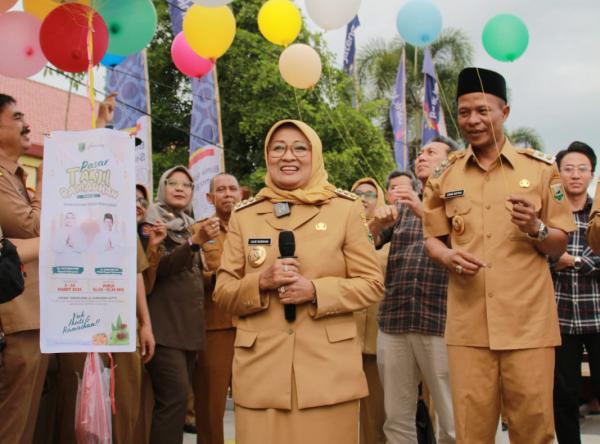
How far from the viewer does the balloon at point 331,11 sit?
7.13m

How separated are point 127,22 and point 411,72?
100ft

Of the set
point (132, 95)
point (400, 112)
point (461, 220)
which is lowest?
point (461, 220)

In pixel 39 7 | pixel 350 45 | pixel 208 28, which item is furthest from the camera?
pixel 350 45

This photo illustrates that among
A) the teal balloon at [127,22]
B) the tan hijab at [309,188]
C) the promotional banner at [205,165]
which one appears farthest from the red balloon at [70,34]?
the promotional banner at [205,165]

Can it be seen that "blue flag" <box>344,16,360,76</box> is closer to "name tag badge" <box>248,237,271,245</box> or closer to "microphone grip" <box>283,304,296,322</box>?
"name tag badge" <box>248,237,271,245</box>

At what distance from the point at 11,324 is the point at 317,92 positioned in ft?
57.1

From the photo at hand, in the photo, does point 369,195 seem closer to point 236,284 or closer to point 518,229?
point 518,229

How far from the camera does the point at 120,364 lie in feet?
19.6

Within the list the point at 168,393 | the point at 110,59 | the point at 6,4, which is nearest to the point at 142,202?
the point at 110,59

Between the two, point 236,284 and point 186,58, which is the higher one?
point 186,58

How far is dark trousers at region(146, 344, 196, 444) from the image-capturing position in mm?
6008

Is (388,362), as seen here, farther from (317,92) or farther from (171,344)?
(317,92)

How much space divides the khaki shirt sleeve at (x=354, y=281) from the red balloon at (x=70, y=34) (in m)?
2.37

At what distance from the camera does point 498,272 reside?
14.6 ft
